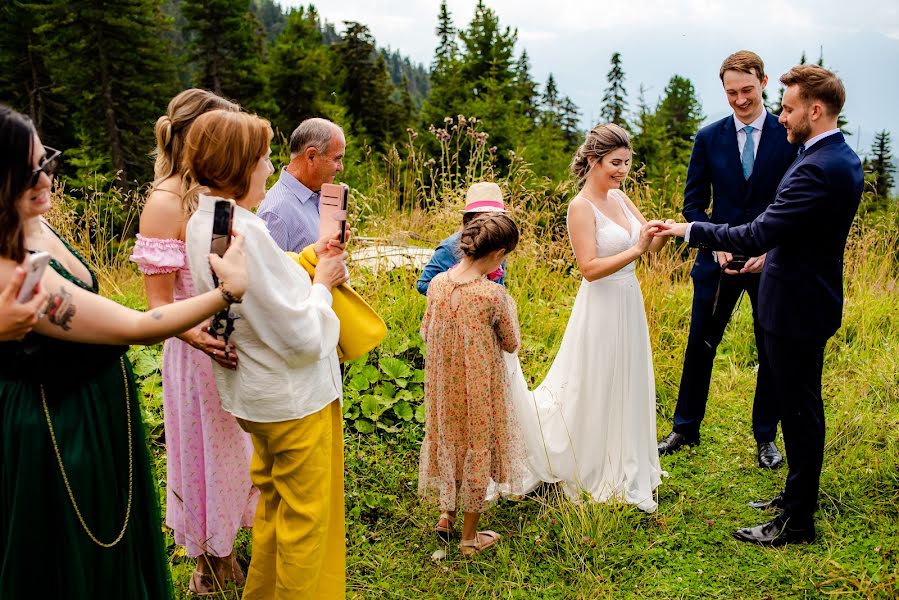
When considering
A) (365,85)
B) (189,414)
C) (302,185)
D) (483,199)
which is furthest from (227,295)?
(365,85)

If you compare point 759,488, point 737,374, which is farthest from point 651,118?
point 759,488

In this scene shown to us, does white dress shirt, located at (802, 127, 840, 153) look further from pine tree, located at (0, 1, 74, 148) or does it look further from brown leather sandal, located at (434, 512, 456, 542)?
pine tree, located at (0, 1, 74, 148)

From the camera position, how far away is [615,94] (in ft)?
137

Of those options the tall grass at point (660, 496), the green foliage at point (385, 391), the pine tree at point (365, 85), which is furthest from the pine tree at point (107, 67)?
the green foliage at point (385, 391)

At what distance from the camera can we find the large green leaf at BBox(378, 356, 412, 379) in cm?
447

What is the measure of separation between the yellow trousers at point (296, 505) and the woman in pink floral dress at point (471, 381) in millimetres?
752

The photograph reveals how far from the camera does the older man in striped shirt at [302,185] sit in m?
3.10

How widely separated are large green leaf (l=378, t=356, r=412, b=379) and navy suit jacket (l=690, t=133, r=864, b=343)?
2358 mm

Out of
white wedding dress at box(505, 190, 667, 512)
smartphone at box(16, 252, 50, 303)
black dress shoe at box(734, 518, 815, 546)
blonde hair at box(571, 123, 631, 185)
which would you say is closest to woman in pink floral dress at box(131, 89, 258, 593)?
smartphone at box(16, 252, 50, 303)

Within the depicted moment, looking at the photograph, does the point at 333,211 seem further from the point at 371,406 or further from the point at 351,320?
the point at 371,406

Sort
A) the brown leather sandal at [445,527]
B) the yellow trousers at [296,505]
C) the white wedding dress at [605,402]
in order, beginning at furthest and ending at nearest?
the white wedding dress at [605,402] → the brown leather sandal at [445,527] → the yellow trousers at [296,505]

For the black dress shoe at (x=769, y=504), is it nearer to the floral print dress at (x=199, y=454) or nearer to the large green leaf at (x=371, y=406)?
the large green leaf at (x=371, y=406)

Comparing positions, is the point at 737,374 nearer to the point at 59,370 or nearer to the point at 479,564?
the point at 479,564

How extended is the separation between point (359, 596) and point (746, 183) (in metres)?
3.15
